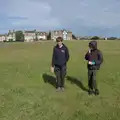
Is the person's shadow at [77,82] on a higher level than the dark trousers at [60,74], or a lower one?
lower

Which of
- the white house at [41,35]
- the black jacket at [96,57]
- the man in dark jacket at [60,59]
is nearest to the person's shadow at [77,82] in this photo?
the man in dark jacket at [60,59]

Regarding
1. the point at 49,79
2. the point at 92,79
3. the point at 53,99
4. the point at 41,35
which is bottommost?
the point at 41,35

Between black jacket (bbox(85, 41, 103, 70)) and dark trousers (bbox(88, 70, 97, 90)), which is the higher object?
black jacket (bbox(85, 41, 103, 70))

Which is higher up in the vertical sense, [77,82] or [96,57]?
[96,57]

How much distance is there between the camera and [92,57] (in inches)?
522

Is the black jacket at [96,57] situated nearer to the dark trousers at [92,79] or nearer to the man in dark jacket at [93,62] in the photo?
the man in dark jacket at [93,62]

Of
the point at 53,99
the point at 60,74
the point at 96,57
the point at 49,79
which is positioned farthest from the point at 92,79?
the point at 49,79

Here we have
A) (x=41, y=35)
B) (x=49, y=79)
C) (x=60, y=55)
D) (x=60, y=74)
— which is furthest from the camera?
(x=41, y=35)

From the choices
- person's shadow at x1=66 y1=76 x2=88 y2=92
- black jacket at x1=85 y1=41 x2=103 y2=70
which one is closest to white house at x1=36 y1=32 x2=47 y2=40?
person's shadow at x1=66 y1=76 x2=88 y2=92

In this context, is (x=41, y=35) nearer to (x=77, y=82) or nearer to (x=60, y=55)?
(x=77, y=82)

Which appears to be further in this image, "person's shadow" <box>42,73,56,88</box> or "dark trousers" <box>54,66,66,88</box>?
"person's shadow" <box>42,73,56,88</box>

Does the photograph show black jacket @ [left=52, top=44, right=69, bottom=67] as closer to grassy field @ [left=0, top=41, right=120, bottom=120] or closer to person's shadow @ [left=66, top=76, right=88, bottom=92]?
grassy field @ [left=0, top=41, right=120, bottom=120]

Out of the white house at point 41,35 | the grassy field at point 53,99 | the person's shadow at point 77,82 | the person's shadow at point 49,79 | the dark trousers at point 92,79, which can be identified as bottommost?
the white house at point 41,35

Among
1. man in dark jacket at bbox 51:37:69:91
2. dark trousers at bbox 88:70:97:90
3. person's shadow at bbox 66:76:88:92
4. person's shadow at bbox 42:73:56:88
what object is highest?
man in dark jacket at bbox 51:37:69:91
